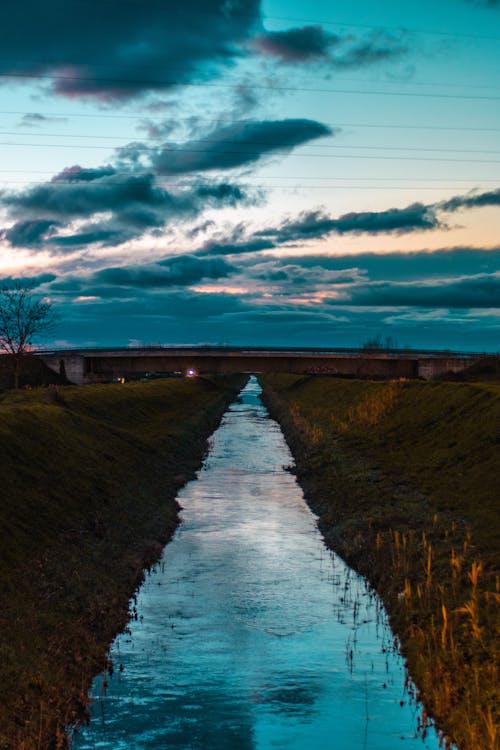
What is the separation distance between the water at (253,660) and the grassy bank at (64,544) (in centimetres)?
74

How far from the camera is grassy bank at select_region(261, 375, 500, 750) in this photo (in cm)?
1548

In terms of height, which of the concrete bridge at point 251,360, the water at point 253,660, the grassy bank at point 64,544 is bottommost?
the water at point 253,660

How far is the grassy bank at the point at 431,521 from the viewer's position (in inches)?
609

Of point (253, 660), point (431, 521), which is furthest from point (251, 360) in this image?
point (253, 660)

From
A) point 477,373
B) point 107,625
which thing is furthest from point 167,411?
point 107,625

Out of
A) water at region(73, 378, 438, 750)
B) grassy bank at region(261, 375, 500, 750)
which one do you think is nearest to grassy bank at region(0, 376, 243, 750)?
water at region(73, 378, 438, 750)

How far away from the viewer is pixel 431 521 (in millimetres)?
27188

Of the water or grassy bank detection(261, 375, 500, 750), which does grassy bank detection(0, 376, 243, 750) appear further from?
grassy bank detection(261, 375, 500, 750)

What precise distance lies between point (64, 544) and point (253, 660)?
8874 mm

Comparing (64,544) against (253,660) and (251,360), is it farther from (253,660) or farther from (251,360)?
(251,360)

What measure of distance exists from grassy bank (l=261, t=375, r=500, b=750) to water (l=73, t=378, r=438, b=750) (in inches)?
30.6

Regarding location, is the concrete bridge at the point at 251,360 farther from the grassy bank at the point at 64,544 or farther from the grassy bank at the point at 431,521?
the grassy bank at the point at 64,544

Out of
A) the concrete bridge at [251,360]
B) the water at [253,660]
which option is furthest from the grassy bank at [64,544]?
the concrete bridge at [251,360]

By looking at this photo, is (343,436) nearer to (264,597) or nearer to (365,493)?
(365,493)
